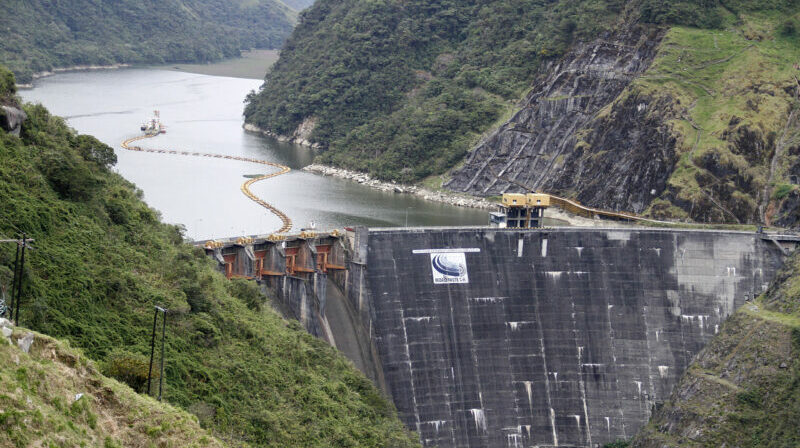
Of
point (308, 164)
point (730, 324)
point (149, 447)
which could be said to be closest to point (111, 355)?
point (149, 447)

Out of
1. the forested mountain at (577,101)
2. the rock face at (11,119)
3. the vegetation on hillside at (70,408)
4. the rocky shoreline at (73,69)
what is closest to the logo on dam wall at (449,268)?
the rock face at (11,119)

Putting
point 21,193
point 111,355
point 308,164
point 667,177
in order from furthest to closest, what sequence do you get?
point 308,164, point 667,177, point 21,193, point 111,355

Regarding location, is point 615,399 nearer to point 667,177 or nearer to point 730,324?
point 730,324

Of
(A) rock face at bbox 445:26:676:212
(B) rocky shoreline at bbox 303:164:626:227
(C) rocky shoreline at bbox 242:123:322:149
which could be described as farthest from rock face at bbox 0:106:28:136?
(C) rocky shoreline at bbox 242:123:322:149

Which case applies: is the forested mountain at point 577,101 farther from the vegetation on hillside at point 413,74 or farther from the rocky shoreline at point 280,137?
the rocky shoreline at point 280,137

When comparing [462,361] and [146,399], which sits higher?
[146,399]

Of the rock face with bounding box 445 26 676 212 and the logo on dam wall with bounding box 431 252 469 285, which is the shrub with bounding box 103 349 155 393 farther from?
the rock face with bounding box 445 26 676 212
